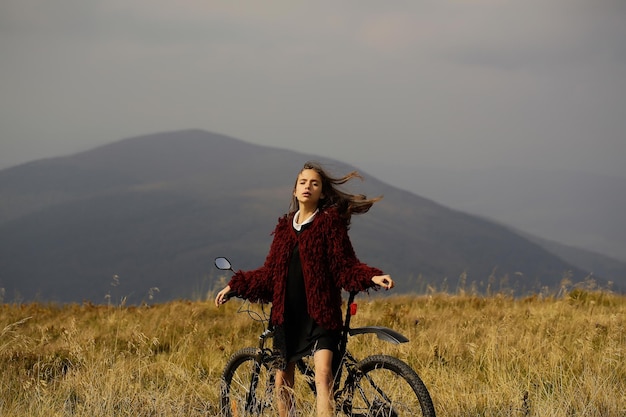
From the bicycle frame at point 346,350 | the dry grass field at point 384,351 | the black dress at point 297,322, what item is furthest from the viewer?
the dry grass field at point 384,351

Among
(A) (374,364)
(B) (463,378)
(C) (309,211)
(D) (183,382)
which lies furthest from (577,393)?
(D) (183,382)

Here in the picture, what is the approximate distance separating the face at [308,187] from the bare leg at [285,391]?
3.91ft

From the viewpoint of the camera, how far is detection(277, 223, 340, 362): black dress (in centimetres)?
559

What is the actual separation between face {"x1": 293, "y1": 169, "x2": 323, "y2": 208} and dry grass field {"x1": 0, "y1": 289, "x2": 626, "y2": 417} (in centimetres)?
187

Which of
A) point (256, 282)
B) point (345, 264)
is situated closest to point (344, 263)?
point (345, 264)

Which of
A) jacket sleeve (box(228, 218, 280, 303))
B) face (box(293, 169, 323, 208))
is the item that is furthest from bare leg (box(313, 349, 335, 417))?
face (box(293, 169, 323, 208))

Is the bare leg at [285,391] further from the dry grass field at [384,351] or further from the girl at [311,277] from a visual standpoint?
the dry grass field at [384,351]

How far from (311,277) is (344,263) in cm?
25

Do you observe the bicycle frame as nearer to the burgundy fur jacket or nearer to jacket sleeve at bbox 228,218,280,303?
the burgundy fur jacket

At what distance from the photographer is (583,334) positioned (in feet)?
30.1

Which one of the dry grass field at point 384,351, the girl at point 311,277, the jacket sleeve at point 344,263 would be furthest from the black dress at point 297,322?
the dry grass field at point 384,351

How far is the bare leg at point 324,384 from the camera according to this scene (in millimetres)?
5348

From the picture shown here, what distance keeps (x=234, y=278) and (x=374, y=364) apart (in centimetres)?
127

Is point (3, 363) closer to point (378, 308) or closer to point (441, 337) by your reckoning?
point (441, 337)
